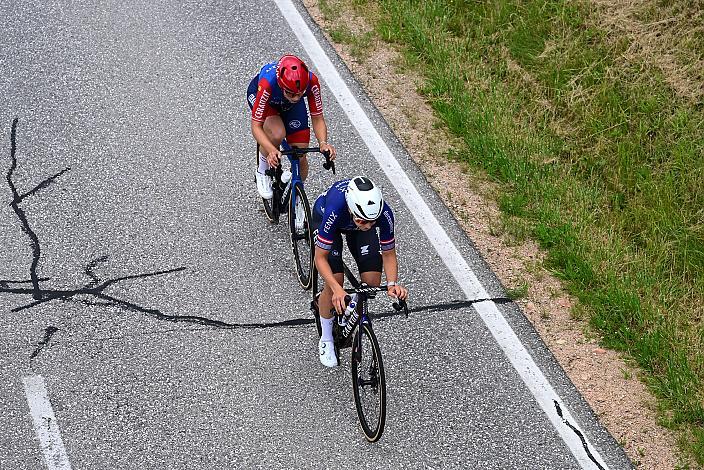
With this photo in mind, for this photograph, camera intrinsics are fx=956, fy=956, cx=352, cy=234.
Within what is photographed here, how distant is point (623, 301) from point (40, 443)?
15.9 feet

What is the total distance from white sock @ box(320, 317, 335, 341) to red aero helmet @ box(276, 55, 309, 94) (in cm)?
197

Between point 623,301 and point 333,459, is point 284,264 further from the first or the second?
point 623,301

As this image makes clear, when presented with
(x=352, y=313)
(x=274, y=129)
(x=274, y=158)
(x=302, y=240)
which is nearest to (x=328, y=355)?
(x=352, y=313)

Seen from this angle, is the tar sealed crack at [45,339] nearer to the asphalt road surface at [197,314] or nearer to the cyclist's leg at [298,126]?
the asphalt road surface at [197,314]

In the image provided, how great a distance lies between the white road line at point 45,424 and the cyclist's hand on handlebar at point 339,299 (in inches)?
85.9

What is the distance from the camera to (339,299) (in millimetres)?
6672

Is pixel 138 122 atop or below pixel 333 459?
atop

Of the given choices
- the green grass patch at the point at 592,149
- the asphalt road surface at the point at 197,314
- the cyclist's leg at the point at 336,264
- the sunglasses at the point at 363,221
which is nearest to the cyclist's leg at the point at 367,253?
the cyclist's leg at the point at 336,264

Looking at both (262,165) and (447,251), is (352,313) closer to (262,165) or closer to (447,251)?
(447,251)

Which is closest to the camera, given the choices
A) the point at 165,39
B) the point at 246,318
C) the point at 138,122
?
the point at 246,318

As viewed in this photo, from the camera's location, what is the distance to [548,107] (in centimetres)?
1084

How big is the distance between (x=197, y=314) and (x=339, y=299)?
1.92 metres

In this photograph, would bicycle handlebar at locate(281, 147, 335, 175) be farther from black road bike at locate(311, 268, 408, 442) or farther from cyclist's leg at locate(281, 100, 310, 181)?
black road bike at locate(311, 268, 408, 442)

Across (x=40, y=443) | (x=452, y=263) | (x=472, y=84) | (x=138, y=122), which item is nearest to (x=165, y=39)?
(x=138, y=122)
